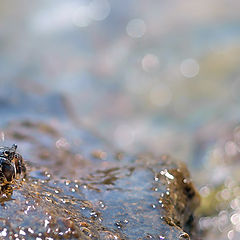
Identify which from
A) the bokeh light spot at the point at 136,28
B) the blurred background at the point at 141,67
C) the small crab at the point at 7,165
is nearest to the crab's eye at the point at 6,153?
the small crab at the point at 7,165

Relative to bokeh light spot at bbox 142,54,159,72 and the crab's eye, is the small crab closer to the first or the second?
the crab's eye

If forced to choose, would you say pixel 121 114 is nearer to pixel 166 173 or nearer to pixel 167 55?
pixel 167 55

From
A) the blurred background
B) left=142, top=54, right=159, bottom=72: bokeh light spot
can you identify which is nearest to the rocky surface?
the blurred background

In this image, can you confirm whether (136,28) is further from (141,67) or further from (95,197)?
(95,197)

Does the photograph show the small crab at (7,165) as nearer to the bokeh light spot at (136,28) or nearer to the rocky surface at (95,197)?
the rocky surface at (95,197)

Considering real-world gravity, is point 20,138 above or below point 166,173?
above

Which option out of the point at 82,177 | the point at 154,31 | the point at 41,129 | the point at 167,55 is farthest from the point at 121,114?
the point at 82,177

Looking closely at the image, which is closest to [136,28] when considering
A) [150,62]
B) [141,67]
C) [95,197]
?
[150,62]

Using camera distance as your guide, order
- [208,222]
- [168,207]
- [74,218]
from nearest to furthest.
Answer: [74,218] → [168,207] → [208,222]
